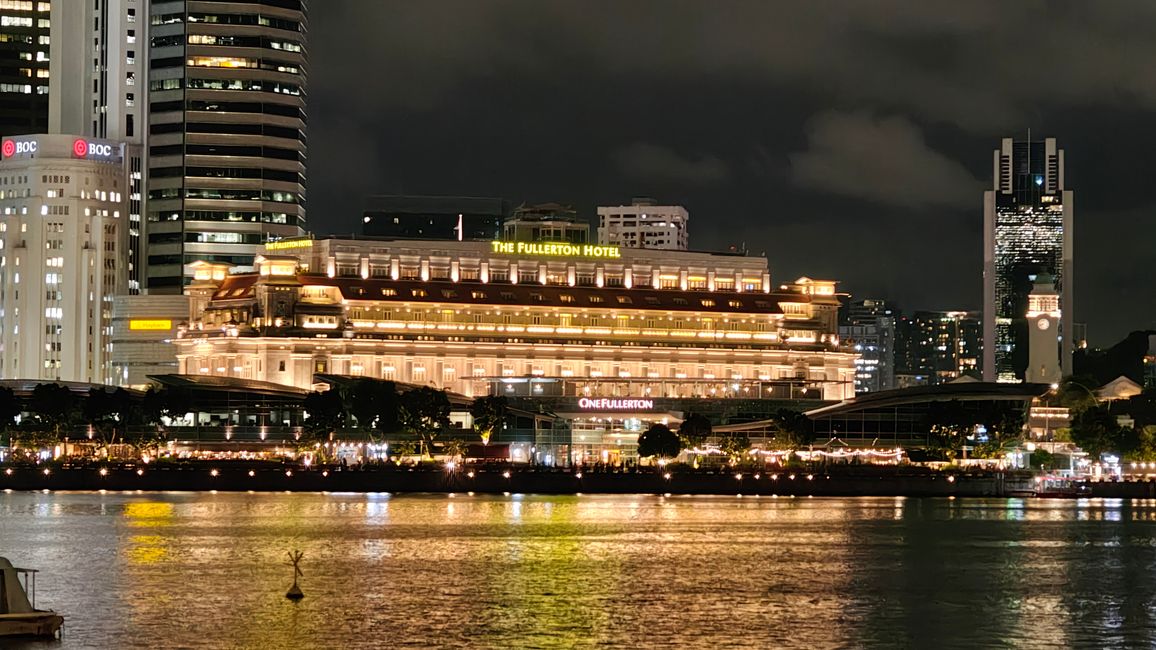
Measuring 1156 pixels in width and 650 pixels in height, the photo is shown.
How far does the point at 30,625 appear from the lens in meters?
97.8

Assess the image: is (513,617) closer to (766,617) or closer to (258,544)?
(766,617)

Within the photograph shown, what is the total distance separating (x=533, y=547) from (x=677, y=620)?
43492mm

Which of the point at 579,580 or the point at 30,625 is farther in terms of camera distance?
the point at 579,580

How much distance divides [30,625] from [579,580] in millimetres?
41320

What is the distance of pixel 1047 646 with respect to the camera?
339ft

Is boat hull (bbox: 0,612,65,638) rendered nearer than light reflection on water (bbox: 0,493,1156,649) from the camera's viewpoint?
Yes

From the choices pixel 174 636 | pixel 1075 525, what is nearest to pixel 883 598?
pixel 174 636

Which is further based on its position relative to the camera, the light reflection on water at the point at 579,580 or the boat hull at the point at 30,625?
the light reflection on water at the point at 579,580

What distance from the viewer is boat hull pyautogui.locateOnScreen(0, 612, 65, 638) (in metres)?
96.6

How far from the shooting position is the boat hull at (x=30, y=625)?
317 ft

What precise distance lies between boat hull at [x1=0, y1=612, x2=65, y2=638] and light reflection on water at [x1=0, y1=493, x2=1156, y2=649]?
4.07ft

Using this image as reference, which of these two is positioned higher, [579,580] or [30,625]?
[30,625]

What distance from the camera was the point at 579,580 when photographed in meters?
130

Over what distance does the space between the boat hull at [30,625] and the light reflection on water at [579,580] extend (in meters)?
1.24
